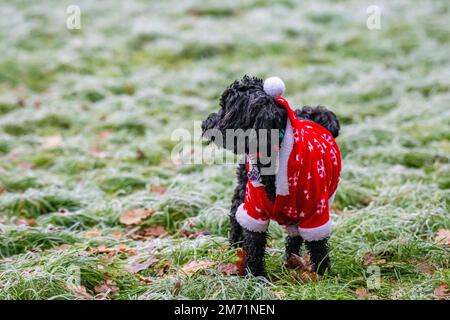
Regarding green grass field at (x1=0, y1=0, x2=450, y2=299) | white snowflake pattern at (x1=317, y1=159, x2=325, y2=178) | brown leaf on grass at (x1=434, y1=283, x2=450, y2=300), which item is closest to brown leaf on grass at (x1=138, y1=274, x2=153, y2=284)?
green grass field at (x1=0, y1=0, x2=450, y2=299)

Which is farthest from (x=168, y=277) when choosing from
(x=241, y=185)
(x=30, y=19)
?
(x=30, y=19)

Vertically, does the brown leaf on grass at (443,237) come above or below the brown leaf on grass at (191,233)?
above

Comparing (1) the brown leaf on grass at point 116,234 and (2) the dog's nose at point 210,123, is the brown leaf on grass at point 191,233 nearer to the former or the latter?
(1) the brown leaf on grass at point 116,234

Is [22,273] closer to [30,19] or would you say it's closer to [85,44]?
[85,44]

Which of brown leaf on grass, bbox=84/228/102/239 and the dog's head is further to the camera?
brown leaf on grass, bbox=84/228/102/239

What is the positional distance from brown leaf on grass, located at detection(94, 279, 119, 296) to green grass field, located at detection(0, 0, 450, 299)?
0.05 ft

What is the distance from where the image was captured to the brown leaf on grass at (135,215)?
446 centimetres

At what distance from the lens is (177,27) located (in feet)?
34.7

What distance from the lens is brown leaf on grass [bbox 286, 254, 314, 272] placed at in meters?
3.47

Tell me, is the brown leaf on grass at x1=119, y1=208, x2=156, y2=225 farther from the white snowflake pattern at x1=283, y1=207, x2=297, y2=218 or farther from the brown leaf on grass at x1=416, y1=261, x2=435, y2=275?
the brown leaf on grass at x1=416, y1=261, x2=435, y2=275

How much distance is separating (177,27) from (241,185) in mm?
7471

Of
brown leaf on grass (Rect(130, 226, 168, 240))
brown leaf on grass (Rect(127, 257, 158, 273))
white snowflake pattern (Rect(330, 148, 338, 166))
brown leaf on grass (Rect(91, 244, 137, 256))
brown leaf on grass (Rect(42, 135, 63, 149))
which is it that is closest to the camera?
white snowflake pattern (Rect(330, 148, 338, 166))

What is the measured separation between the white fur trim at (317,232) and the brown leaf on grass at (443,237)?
1005 millimetres

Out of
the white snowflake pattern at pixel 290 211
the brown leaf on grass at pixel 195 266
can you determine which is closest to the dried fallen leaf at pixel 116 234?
the brown leaf on grass at pixel 195 266
